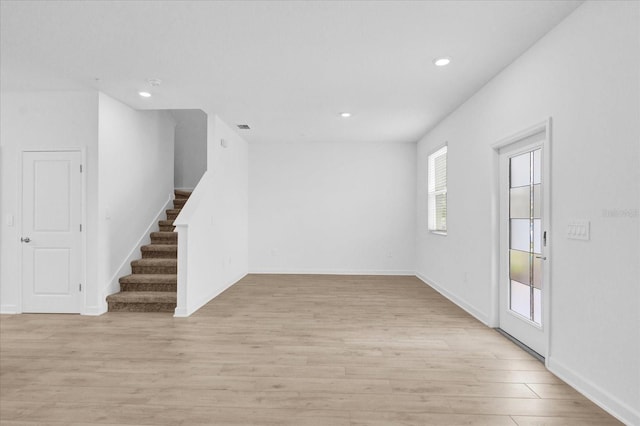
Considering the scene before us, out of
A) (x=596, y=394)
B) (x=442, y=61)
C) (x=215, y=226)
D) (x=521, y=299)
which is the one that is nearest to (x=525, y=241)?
(x=521, y=299)

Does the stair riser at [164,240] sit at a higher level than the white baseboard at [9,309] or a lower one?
higher

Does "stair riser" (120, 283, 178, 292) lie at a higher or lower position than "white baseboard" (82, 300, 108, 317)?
higher

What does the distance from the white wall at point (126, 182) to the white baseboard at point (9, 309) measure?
1064mm

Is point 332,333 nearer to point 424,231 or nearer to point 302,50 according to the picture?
point 302,50

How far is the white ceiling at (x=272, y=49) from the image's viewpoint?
2.49 meters

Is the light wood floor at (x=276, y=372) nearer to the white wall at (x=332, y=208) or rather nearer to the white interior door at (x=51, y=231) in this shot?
the white interior door at (x=51, y=231)

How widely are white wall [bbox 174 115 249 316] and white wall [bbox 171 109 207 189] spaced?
5.80ft

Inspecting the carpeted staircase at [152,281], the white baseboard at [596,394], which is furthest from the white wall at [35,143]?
the white baseboard at [596,394]

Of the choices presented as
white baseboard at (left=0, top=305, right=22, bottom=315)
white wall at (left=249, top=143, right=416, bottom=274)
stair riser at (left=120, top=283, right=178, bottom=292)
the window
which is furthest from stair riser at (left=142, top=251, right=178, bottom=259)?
the window

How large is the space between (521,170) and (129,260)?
5033 mm

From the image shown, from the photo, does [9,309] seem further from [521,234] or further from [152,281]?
[521,234]

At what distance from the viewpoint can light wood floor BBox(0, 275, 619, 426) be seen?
6.81 ft

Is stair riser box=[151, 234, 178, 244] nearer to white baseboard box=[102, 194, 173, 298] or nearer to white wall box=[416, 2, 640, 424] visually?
white baseboard box=[102, 194, 173, 298]

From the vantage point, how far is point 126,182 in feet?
15.9
